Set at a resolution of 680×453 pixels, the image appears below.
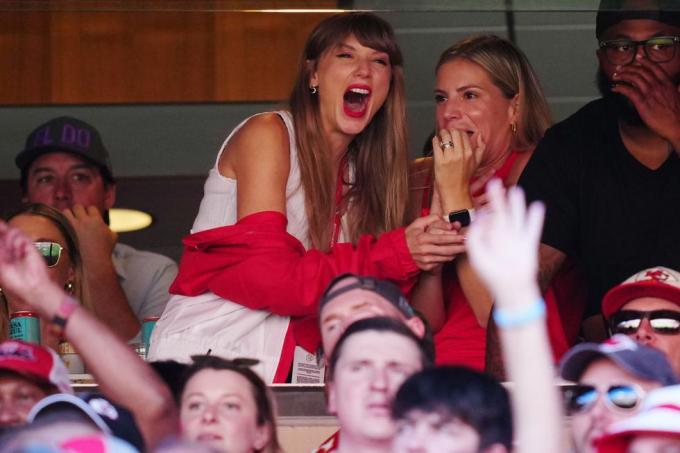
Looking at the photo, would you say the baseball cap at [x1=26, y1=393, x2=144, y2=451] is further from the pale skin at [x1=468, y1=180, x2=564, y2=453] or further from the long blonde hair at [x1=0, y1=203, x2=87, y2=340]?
the long blonde hair at [x1=0, y1=203, x2=87, y2=340]

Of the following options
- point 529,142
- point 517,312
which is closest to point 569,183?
point 529,142

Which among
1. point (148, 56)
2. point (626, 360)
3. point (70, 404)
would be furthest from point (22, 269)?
point (148, 56)

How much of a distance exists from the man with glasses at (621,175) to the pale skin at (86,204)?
181cm

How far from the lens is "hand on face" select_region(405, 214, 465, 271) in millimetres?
4758

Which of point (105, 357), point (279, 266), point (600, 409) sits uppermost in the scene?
point (279, 266)

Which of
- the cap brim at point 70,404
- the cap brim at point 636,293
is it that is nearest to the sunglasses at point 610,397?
the cap brim at point 636,293

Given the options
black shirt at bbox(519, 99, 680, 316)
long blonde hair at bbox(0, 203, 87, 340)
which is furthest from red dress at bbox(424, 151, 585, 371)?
long blonde hair at bbox(0, 203, 87, 340)

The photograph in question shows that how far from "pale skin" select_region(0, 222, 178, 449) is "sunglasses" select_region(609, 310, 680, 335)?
1.32 meters

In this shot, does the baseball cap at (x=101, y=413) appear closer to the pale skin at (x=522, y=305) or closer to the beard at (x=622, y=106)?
the pale skin at (x=522, y=305)

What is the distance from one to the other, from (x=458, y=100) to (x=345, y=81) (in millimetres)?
391

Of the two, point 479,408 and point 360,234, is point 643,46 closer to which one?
point 360,234

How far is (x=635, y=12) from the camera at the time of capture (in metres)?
5.21

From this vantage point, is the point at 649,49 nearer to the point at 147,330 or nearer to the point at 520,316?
the point at 147,330

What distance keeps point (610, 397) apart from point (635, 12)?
2.05 metres
